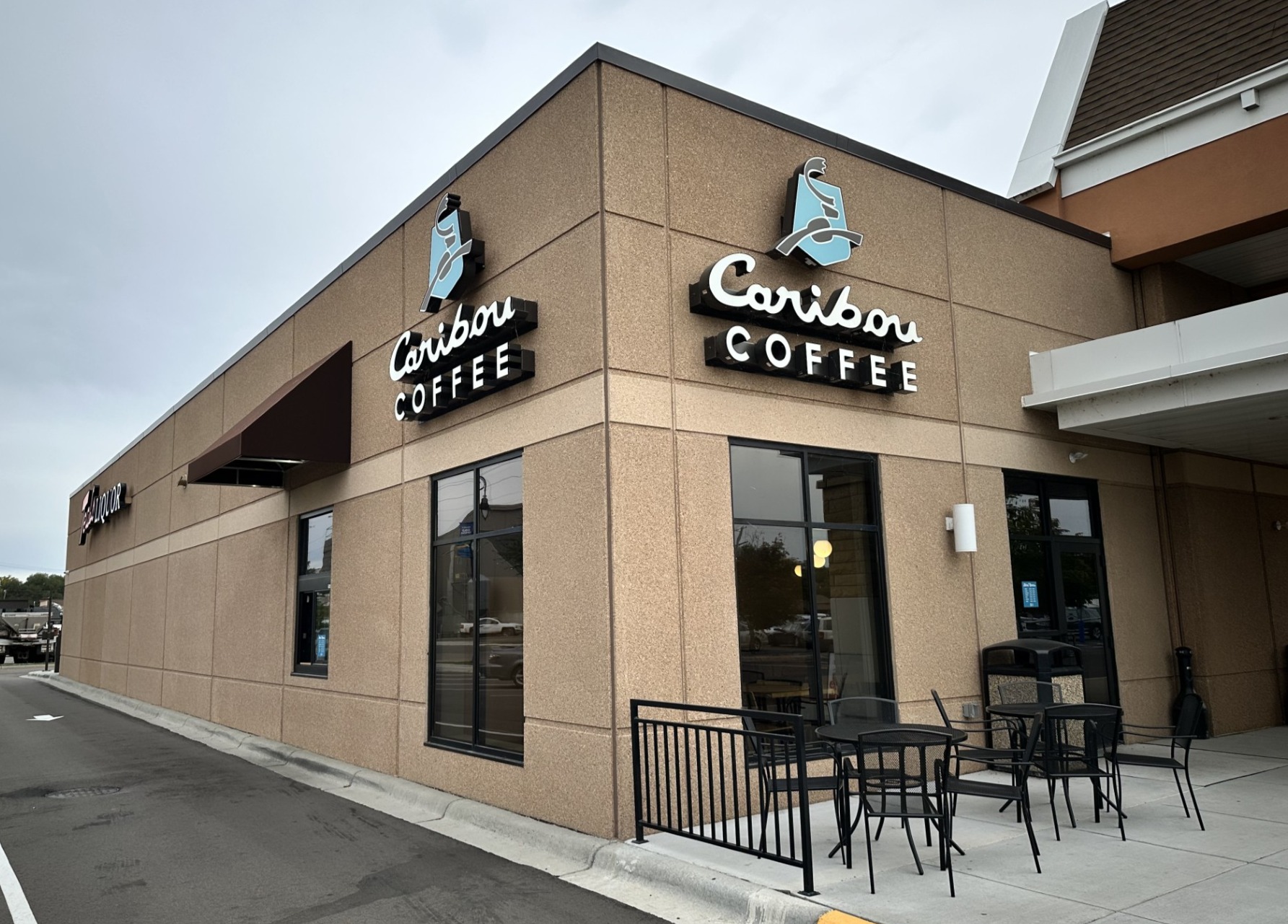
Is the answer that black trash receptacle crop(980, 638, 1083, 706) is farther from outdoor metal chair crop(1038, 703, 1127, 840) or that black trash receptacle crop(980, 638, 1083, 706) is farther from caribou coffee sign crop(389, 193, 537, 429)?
caribou coffee sign crop(389, 193, 537, 429)

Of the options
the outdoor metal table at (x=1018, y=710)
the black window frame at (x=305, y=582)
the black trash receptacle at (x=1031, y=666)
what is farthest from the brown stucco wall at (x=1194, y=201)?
the black window frame at (x=305, y=582)

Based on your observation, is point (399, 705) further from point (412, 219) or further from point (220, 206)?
point (220, 206)

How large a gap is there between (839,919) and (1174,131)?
1102 centimetres

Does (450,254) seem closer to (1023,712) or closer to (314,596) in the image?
(314,596)

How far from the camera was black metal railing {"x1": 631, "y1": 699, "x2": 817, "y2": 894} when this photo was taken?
18.9ft

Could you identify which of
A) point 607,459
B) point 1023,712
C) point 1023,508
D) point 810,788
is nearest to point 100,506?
point 607,459

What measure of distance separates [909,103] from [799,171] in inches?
2919

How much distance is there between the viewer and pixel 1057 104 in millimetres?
13227

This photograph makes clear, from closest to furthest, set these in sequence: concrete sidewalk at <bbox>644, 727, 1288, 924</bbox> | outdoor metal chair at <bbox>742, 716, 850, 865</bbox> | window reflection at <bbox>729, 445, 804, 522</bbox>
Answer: concrete sidewalk at <bbox>644, 727, 1288, 924</bbox>, outdoor metal chair at <bbox>742, 716, 850, 865</bbox>, window reflection at <bbox>729, 445, 804, 522</bbox>

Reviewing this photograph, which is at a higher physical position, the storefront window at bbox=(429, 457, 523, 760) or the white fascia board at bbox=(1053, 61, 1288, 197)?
the white fascia board at bbox=(1053, 61, 1288, 197)

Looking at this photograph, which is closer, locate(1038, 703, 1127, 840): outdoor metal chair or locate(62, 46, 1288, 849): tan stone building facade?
locate(1038, 703, 1127, 840): outdoor metal chair

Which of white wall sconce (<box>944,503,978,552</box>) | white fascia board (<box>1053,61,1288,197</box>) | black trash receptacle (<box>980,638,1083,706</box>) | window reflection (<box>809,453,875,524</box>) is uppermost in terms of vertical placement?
white fascia board (<box>1053,61,1288,197</box>)

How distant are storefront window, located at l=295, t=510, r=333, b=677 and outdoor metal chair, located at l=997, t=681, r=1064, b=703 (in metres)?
7.96

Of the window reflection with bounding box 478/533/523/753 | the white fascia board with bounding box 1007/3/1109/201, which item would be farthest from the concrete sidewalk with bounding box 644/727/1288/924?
the white fascia board with bounding box 1007/3/1109/201
